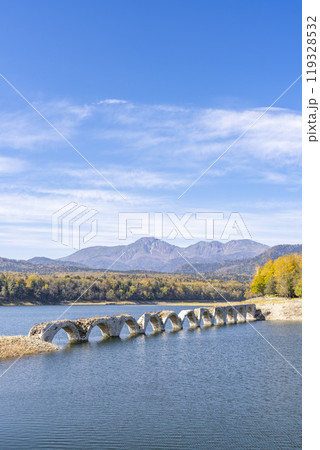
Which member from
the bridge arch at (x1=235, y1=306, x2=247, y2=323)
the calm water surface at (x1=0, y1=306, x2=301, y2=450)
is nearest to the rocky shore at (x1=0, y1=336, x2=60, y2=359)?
the calm water surface at (x1=0, y1=306, x2=301, y2=450)

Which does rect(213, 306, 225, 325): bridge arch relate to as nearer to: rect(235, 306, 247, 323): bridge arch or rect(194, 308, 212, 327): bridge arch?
rect(194, 308, 212, 327): bridge arch

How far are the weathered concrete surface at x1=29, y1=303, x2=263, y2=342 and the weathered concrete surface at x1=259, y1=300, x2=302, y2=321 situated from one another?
1.52m

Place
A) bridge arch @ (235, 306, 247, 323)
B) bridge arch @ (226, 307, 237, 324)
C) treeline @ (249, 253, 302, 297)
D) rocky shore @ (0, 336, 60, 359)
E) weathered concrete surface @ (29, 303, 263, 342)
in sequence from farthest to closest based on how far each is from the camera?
treeline @ (249, 253, 302, 297) → bridge arch @ (235, 306, 247, 323) → bridge arch @ (226, 307, 237, 324) → weathered concrete surface @ (29, 303, 263, 342) → rocky shore @ (0, 336, 60, 359)

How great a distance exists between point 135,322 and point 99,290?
97.4m

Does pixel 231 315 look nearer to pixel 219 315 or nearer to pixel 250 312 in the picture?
pixel 250 312

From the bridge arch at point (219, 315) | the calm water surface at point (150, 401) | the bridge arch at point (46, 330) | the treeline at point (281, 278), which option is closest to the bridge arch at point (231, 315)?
the bridge arch at point (219, 315)

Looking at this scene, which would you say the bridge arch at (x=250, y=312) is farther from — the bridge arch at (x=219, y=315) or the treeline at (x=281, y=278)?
the treeline at (x=281, y=278)

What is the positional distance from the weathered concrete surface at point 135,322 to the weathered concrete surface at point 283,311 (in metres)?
1.52

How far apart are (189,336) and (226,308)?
897 inches

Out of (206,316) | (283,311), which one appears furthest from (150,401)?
(283,311)

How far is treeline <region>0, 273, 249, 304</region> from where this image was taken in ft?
424

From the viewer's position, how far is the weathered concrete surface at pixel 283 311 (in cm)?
6890

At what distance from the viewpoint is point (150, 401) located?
18.8 metres
